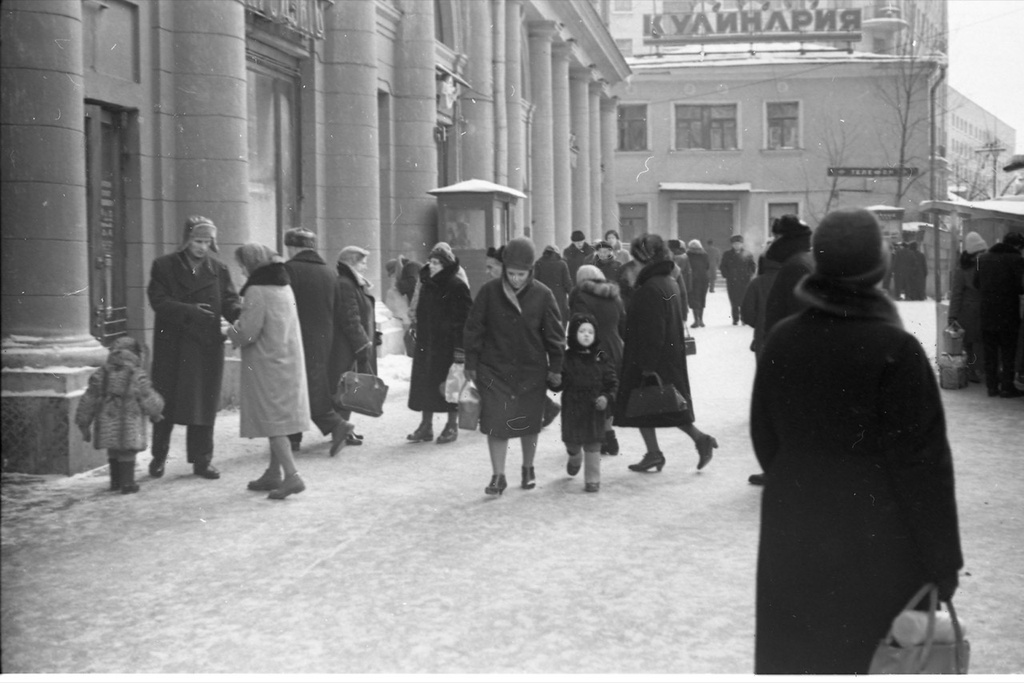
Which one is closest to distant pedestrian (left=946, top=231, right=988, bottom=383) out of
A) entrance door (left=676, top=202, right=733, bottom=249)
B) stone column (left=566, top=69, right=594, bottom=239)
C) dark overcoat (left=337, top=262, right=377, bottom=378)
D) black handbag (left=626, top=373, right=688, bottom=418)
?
black handbag (left=626, top=373, right=688, bottom=418)

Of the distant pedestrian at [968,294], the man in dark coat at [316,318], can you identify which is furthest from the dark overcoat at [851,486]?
the distant pedestrian at [968,294]

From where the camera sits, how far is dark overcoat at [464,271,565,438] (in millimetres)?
8195

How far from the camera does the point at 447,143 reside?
24.2m

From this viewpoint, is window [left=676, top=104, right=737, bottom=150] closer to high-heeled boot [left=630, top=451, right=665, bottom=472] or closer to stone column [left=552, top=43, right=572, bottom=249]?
stone column [left=552, top=43, right=572, bottom=249]

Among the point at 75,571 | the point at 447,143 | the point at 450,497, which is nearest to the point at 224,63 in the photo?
the point at 450,497

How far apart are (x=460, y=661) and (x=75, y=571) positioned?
7.60 feet

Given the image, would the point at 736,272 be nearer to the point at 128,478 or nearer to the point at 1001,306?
the point at 1001,306

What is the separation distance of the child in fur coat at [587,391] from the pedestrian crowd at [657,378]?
1 cm

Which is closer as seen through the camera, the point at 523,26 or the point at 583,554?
the point at 583,554

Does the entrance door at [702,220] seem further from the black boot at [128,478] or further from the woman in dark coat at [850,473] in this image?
the woman in dark coat at [850,473]

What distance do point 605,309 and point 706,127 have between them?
42.0m

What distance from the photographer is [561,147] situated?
34.6 metres

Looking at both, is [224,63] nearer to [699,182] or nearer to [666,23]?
[699,182]

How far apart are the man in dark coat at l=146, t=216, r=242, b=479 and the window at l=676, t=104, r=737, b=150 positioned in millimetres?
42627
